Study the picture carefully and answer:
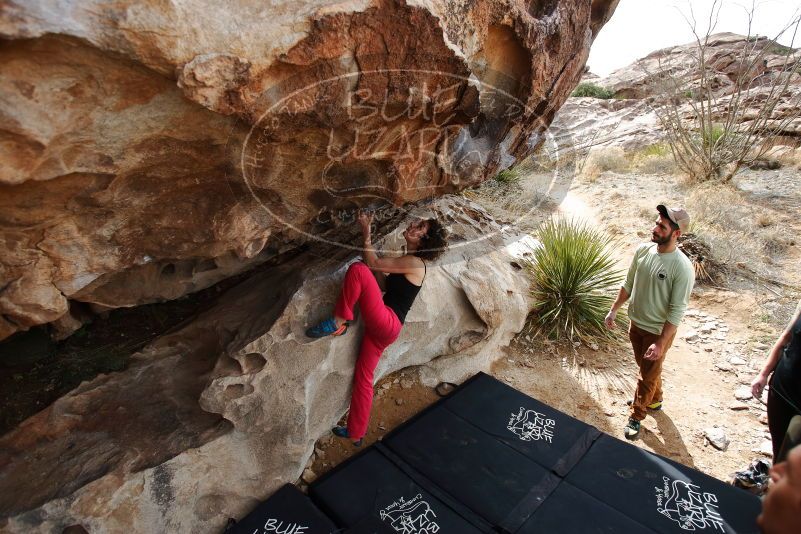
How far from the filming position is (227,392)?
8.47ft

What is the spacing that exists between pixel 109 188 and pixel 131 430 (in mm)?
1458

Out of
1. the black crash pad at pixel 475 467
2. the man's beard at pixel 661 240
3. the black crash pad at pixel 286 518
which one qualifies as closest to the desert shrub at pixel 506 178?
the man's beard at pixel 661 240

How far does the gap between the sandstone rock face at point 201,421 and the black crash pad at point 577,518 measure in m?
1.41

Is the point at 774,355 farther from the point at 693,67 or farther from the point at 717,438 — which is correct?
the point at 693,67

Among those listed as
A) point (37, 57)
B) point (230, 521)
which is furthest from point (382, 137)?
point (230, 521)

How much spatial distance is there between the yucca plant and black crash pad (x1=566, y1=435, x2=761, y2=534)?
69.2 inches

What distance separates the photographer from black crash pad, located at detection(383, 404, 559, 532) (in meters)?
2.78

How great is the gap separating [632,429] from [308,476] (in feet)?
8.55

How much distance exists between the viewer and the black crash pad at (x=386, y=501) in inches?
103

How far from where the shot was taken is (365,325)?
294cm

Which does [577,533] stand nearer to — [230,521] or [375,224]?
[230,521]

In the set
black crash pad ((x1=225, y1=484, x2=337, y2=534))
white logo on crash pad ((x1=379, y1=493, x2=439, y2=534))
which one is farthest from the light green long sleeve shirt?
black crash pad ((x1=225, y1=484, x2=337, y2=534))

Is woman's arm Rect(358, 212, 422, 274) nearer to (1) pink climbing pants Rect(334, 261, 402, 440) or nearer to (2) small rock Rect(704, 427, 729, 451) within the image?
(1) pink climbing pants Rect(334, 261, 402, 440)

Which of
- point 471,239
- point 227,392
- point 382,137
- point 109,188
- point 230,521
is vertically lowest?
point 230,521
